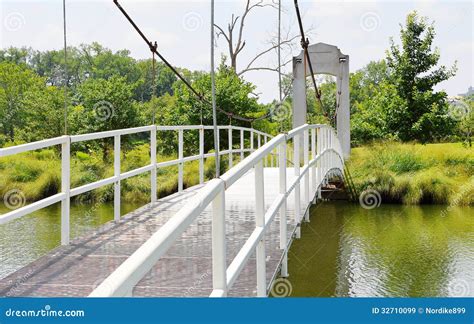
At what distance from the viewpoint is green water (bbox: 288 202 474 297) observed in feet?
31.4

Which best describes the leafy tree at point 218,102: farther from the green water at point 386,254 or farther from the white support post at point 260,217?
the white support post at point 260,217

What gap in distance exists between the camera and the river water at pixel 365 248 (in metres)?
9.71

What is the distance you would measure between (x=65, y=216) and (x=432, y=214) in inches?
492

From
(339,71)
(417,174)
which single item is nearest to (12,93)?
(339,71)

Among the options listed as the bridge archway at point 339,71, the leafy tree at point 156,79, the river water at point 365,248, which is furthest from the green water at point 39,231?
the leafy tree at point 156,79

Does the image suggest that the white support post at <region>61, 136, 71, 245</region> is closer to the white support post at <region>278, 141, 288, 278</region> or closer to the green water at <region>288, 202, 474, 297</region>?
the white support post at <region>278, 141, 288, 278</region>

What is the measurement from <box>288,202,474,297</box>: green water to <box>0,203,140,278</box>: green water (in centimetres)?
352

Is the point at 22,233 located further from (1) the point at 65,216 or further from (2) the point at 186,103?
(2) the point at 186,103

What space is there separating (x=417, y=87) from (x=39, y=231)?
16.3 metres

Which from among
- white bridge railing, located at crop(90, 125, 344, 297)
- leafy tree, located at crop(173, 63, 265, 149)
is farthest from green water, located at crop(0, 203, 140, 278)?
white bridge railing, located at crop(90, 125, 344, 297)

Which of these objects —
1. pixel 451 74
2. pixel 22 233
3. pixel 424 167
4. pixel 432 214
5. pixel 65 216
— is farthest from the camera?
pixel 451 74

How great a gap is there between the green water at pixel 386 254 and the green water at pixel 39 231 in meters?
3.52
